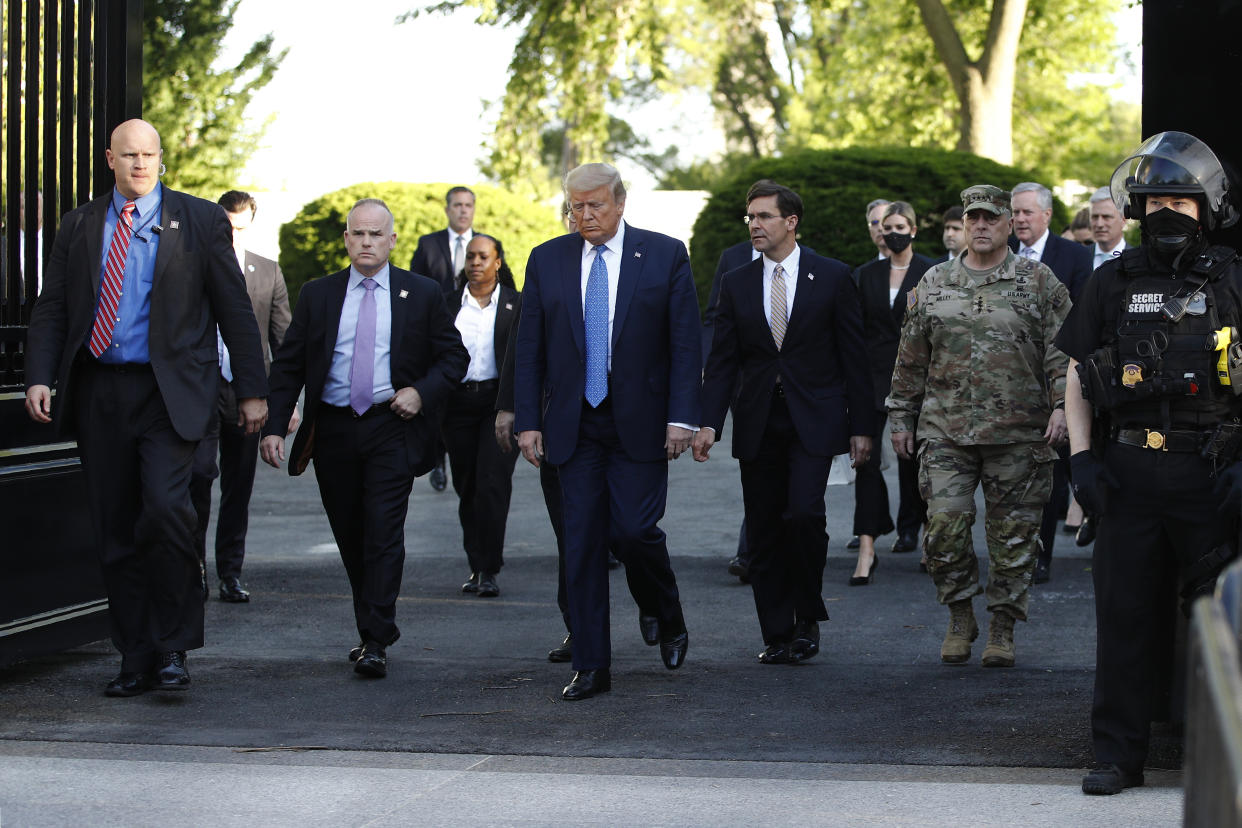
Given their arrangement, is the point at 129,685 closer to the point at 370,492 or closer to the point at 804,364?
the point at 370,492

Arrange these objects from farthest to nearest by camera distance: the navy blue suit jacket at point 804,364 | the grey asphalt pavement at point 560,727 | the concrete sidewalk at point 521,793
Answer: the navy blue suit jacket at point 804,364 < the grey asphalt pavement at point 560,727 < the concrete sidewalk at point 521,793

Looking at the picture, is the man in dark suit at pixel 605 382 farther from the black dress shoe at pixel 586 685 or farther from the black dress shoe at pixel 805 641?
the black dress shoe at pixel 805 641

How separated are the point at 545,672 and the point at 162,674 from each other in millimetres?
1534

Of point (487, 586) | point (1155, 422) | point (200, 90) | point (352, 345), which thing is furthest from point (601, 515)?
point (200, 90)

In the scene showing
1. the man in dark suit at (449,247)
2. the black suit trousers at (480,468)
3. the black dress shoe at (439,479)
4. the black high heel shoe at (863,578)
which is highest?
the man in dark suit at (449,247)

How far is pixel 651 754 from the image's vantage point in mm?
5418

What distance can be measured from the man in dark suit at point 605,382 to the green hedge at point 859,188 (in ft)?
35.6

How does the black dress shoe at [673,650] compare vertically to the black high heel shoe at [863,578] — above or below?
above

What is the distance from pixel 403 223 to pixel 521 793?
59.2ft

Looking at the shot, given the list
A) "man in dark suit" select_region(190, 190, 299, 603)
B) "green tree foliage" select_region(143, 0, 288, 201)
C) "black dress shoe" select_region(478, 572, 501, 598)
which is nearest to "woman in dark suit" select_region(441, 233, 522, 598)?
"black dress shoe" select_region(478, 572, 501, 598)

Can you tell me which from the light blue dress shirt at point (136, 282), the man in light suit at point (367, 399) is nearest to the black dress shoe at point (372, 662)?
the man in light suit at point (367, 399)

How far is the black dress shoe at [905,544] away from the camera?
10125mm

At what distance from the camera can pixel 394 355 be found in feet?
22.7

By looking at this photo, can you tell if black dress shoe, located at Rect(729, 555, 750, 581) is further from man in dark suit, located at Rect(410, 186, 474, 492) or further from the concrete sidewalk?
the concrete sidewalk
